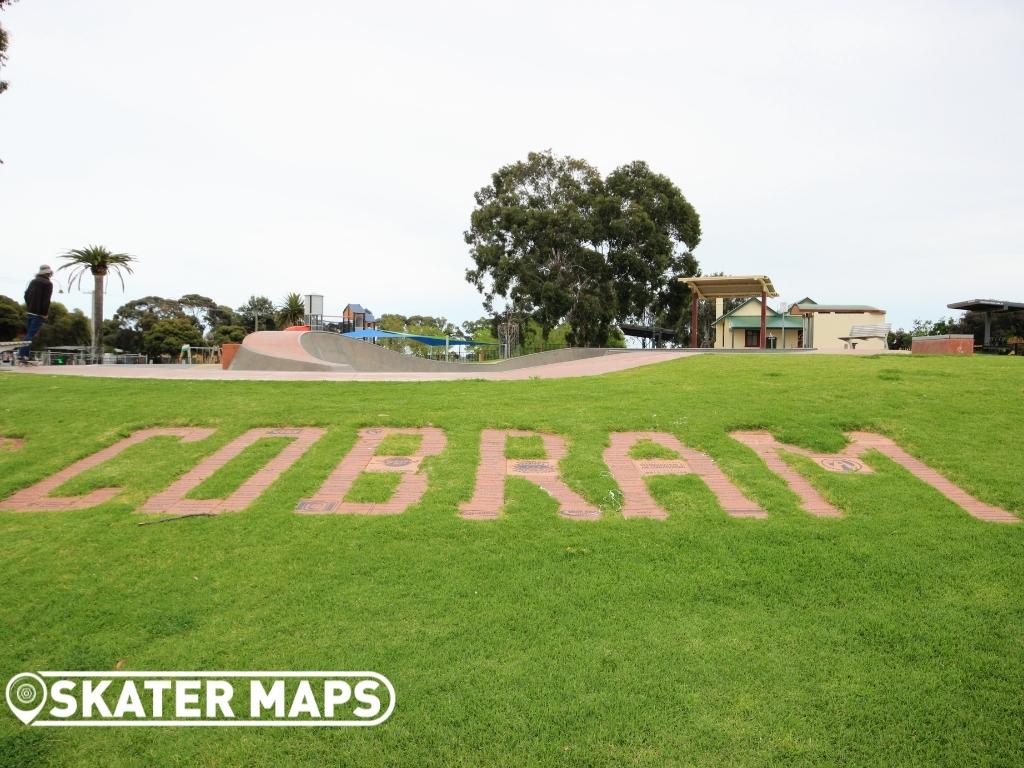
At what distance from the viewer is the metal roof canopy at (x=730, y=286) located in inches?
870

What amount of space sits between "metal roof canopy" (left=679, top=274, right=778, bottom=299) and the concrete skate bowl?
4.00 m

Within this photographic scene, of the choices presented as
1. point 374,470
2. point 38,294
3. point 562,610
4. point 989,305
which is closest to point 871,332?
point 989,305

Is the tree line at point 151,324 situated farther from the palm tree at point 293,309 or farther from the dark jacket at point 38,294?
the dark jacket at point 38,294

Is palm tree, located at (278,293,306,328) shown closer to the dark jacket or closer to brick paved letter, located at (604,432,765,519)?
the dark jacket

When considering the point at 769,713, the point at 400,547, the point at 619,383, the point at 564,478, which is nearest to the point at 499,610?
the point at 400,547

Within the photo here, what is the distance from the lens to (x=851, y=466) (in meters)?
6.55

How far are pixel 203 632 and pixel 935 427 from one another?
811 cm

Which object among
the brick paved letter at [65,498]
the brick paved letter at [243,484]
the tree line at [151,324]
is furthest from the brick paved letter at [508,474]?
the tree line at [151,324]

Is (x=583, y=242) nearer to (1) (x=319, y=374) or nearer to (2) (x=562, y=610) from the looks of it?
(1) (x=319, y=374)

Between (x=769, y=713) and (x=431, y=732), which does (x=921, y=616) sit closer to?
(x=769, y=713)

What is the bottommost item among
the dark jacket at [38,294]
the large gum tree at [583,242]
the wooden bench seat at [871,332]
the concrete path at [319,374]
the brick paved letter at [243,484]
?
the brick paved letter at [243,484]

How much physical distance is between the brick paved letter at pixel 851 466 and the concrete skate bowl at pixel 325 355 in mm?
14027

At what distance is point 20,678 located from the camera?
3.42m

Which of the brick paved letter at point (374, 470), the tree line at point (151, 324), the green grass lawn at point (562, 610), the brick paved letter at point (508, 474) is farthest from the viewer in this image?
the tree line at point (151, 324)
